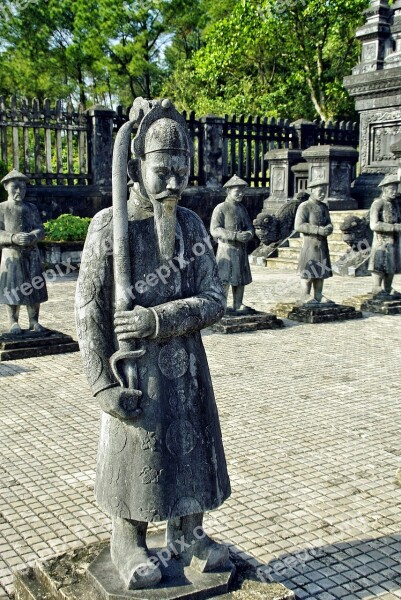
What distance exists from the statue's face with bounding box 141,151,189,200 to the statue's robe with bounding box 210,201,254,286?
7.06 m

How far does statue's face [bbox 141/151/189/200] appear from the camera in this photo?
2990mm

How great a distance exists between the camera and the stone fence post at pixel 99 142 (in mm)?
16734

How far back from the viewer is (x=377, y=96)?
61.9 feet

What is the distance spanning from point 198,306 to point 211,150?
53.4 ft

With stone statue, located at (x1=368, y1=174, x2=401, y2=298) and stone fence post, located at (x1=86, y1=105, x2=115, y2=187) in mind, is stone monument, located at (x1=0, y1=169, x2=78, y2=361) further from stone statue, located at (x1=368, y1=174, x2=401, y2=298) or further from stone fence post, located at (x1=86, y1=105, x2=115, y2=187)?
stone fence post, located at (x1=86, y1=105, x2=115, y2=187)

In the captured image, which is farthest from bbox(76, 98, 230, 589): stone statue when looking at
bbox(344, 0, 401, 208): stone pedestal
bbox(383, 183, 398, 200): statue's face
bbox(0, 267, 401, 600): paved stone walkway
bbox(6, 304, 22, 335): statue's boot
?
bbox(344, 0, 401, 208): stone pedestal

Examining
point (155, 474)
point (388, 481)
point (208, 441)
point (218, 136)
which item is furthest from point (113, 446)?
point (218, 136)

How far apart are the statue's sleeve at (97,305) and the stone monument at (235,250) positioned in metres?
6.96

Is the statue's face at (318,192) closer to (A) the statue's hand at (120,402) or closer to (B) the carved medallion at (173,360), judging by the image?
(B) the carved medallion at (173,360)

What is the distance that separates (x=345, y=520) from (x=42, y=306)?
8457 millimetres

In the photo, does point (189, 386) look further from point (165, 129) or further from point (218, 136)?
point (218, 136)

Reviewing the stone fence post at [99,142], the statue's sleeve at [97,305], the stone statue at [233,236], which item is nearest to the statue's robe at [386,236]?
the stone statue at [233,236]

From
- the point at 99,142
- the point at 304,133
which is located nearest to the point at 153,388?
the point at 99,142

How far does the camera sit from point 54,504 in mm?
4672
